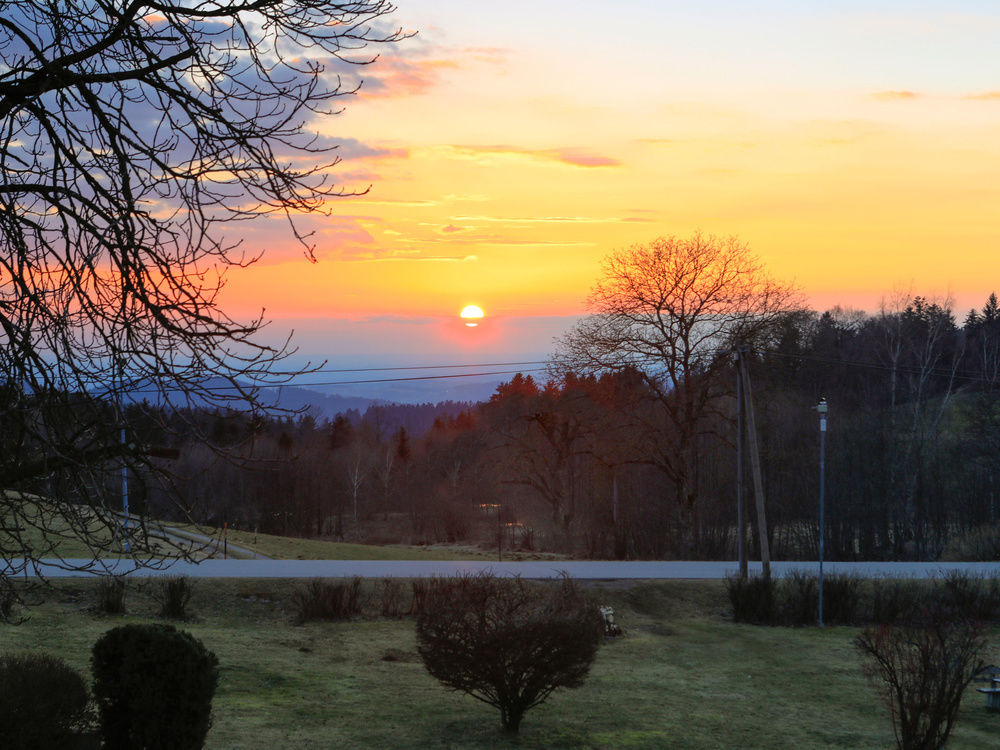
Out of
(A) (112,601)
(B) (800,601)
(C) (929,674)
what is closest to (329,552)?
(A) (112,601)

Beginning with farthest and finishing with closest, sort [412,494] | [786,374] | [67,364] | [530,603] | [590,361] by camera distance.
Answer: [412,494] → [786,374] → [590,361] → [530,603] → [67,364]

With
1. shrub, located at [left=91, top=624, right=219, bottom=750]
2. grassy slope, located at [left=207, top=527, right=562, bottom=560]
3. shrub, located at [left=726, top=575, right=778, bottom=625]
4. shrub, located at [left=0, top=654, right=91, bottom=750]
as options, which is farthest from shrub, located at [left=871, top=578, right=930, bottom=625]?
shrub, located at [left=0, top=654, right=91, bottom=750]

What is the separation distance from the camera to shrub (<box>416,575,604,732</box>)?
12.6 meters

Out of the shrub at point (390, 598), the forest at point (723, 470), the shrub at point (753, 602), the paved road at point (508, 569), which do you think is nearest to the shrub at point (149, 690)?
the shrub at point (390, 598)

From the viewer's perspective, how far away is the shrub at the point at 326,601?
2150cm

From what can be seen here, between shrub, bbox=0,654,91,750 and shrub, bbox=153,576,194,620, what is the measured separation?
41.1 ft

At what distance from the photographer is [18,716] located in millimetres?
7324

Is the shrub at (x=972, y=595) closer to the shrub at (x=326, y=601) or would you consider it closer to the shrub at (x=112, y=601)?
the shrub at (x=326, y=601)

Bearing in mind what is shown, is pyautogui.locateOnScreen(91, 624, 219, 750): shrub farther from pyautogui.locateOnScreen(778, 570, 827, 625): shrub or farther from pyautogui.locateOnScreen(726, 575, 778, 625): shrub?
pyautogui.locateOnScreen(778, 570, 827, 625): shrub

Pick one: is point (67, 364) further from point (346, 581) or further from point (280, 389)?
point (346, 581)

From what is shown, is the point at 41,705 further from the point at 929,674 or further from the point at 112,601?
the point at 112,601

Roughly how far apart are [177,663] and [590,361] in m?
32.9

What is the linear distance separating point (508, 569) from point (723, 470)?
22648mm

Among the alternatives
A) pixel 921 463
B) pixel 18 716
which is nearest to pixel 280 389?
pixel 18 716
